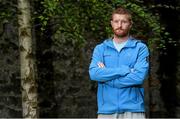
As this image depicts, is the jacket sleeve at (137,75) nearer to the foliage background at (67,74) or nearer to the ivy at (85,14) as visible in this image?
the ivy at (85,14)

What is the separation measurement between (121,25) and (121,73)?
42cm

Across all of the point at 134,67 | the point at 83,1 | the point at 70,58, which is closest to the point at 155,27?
the point at 83,1

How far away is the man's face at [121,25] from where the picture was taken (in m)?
4.50

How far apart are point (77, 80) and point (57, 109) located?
70 cm

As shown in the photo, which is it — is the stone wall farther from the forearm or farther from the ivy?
the forearm

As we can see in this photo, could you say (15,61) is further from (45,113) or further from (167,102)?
(167,102)

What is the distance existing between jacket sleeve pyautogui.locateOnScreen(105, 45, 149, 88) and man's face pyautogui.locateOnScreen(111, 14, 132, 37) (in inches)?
9.5

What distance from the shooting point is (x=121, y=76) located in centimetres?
456

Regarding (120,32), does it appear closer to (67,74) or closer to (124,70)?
(124,70)

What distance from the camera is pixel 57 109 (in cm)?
1032

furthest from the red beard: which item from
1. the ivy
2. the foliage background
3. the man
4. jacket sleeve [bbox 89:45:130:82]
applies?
the foliage background

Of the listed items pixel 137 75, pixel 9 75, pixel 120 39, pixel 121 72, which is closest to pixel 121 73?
pixel 121 72

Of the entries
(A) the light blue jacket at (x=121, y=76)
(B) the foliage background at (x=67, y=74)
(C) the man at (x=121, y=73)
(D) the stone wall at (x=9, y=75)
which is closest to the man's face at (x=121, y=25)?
(C) the man at (x=121, y=73)

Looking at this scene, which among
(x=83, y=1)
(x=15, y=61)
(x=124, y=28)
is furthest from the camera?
(x=15, y=61)
